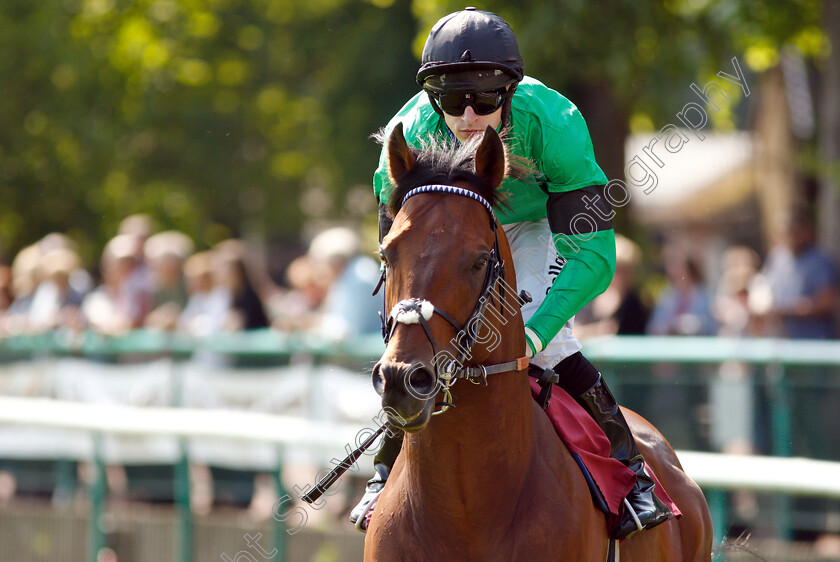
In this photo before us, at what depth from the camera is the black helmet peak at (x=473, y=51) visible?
12.6 ft

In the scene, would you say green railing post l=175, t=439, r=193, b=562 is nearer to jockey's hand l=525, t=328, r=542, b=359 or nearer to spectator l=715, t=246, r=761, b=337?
spectator l=715, t=246, r=761, b=337

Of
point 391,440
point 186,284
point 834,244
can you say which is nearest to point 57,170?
point 186,284

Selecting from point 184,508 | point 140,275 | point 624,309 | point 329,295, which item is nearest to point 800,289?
point 624,309

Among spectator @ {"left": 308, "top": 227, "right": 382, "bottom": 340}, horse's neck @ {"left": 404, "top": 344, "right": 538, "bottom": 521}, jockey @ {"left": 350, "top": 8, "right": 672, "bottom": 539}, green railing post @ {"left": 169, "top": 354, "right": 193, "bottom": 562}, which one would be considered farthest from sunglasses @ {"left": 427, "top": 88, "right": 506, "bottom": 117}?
green railing post @ {"left": 169, "top": 354, "right": 193, "bottom": 562}

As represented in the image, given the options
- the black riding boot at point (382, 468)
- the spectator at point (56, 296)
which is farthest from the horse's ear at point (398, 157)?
the spectator at point (56, 296)

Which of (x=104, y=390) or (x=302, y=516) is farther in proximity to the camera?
(x=104, y=390)

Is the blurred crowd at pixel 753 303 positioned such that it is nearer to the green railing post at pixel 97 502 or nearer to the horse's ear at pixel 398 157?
the green railing post at pixel 97 502

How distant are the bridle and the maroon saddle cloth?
0.51 m

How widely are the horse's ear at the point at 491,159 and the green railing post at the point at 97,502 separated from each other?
5736mm

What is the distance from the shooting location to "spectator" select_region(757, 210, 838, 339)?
8.91 m

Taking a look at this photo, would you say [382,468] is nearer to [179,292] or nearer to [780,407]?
[780,407]

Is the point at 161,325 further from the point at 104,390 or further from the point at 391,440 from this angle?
the point at 391,440

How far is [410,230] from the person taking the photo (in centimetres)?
332

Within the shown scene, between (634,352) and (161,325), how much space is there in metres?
4.57
